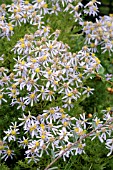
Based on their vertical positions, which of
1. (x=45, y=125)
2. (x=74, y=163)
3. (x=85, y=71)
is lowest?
(x=74, y=163)

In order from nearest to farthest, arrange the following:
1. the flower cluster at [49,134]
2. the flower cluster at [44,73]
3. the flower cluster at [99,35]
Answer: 1. the flower cluster at [49,134]
2. the flower cluster at [44,73]
3. the flower cluster at [99,35]

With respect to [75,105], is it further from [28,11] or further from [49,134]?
[28,11]

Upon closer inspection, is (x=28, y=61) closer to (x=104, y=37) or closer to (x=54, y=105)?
(x=54, y=105)

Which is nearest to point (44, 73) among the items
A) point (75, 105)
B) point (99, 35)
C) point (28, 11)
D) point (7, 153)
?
point (75, 105)

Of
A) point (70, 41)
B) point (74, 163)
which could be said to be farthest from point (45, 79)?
point (70, 41)

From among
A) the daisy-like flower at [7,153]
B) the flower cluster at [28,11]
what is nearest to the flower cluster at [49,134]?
the daisy-like flower at [7,153]

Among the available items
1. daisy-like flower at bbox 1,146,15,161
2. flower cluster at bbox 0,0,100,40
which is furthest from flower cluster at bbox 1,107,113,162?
flower cluster at bbox 0,0,100,40

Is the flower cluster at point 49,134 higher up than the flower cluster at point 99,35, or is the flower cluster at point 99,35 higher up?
the flower cluster at point 99,35

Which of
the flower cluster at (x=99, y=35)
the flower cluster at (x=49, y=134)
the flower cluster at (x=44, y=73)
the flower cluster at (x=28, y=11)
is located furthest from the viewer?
the flower cluster at (x=99, y=35)

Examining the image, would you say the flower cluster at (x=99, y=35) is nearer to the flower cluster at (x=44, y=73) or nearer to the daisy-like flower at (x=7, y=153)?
the flower cluster at (x=44, y=73)
